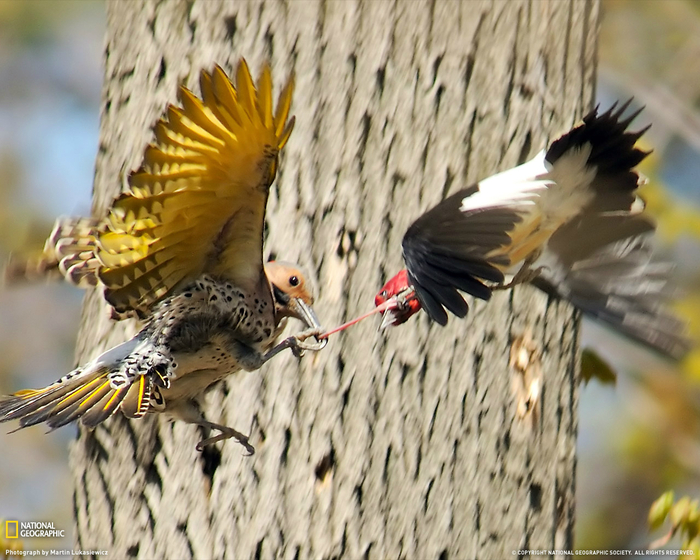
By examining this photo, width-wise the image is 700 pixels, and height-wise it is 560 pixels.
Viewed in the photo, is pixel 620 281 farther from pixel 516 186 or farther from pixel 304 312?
pixel 304 312

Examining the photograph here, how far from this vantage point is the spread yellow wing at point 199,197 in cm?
273

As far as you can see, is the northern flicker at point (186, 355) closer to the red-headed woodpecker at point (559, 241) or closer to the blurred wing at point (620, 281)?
the red-headed woodpecker at point (559, 241)

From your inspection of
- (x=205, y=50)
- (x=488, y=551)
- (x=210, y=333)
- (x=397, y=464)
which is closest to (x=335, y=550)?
(x=397, y=464)

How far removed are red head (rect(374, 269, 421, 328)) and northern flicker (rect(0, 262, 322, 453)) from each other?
281mm

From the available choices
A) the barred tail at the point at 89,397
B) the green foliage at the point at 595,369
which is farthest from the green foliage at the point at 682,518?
the barred tail at the point at 89,397

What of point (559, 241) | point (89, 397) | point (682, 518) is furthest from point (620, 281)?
point (89, 397)

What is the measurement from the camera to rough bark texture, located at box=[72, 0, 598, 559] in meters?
3.50

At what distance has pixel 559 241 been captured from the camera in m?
4.21

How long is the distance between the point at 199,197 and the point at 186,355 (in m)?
0.77

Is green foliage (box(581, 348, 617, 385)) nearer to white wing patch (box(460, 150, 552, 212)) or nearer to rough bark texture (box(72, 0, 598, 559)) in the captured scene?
rough bark texture (box(72, 0, 598, 559))

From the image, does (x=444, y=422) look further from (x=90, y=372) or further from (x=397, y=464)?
(x=90, y=372)

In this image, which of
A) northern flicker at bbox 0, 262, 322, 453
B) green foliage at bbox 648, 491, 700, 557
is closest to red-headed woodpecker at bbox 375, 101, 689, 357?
northern flicker at bbox 0, 262, 322, 453

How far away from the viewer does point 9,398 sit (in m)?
3.20

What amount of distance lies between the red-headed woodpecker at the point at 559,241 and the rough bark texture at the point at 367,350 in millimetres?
214
